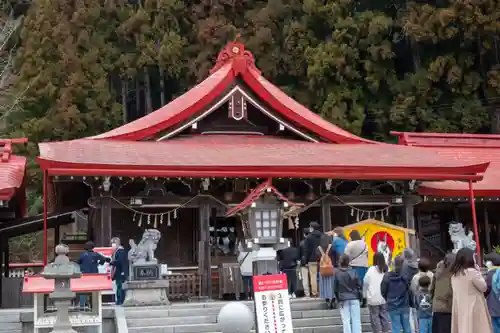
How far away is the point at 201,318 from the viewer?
11.2 m

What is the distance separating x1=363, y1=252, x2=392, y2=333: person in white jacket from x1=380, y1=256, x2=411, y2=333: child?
45 centimetres

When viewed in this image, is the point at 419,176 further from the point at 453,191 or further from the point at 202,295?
the point at 202,295

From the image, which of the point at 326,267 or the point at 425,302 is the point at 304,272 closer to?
the point at 326,267

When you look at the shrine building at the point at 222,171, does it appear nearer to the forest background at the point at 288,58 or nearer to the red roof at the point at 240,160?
the red roof at the point at 240,160

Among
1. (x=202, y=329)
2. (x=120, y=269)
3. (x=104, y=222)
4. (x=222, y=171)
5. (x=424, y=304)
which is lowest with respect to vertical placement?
(x=202, y=329)

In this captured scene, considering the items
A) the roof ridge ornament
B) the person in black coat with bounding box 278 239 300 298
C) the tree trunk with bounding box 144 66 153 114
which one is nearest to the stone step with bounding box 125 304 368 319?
the person in black coat with bounding box 278 239 300 298

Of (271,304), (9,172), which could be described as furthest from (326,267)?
(9,172)

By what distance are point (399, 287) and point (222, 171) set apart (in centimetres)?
567

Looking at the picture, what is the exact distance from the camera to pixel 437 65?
25.9 m

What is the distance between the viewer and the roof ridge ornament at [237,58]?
1625cm

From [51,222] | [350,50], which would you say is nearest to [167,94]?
[350,50]

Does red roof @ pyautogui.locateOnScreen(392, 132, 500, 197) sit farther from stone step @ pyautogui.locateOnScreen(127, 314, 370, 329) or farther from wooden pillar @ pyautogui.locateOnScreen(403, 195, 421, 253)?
stone step @ pyautogui.locateOnScreen(127, 314, 370, 329)

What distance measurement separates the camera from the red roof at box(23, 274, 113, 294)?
9695 mm

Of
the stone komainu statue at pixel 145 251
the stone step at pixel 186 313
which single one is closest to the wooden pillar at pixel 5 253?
the stone komainu statue at pixel 145 251
